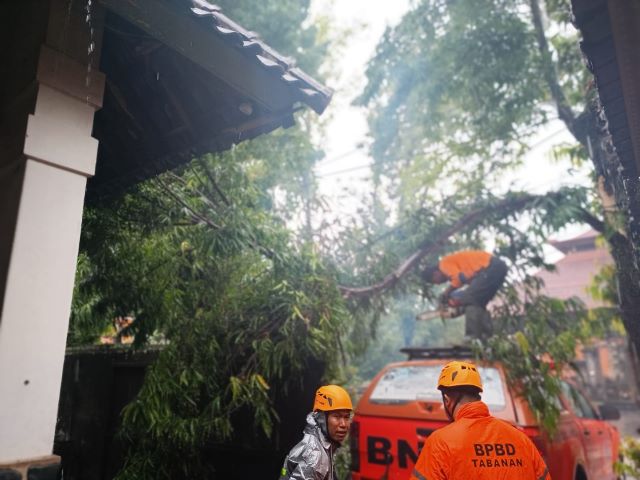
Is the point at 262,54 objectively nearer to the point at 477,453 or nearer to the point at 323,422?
the point at 323,422

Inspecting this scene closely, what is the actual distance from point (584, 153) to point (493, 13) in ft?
12.7

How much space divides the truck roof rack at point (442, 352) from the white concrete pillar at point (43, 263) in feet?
15.5

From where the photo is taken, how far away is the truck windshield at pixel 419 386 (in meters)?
5.24

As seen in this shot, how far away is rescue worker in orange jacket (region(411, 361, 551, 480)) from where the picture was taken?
97.7 inches

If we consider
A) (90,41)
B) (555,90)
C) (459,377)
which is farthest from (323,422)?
(555,90)

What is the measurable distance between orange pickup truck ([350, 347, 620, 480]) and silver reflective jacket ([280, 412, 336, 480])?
7.79 ft

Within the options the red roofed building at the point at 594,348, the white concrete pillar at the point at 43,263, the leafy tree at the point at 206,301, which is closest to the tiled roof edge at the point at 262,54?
the white concrete pillar at the point at 43,263

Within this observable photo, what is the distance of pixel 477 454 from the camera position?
2.49 m

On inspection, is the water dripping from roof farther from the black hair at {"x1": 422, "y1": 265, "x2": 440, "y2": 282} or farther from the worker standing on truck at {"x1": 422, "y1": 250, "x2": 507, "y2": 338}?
the black hair at {"x1": 422, "y1": 265, "x2": 440, "y2": 282}

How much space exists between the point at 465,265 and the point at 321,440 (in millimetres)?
5226

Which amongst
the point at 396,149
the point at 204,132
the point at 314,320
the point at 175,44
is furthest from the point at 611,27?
the point at 396,149

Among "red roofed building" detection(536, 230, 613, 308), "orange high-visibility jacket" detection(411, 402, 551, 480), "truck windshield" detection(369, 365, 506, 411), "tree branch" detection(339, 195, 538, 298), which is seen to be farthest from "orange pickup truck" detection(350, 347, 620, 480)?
"red roofed building" detection(536, 230, 613, 308)

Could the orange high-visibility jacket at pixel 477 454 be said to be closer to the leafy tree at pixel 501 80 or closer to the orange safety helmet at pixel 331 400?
the orange safety helmet at pixel 331 400

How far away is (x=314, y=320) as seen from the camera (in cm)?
541
